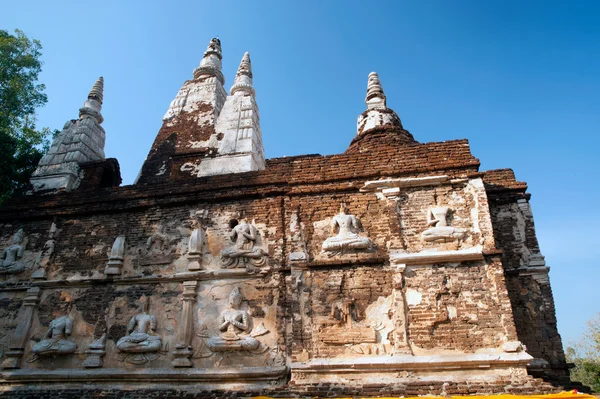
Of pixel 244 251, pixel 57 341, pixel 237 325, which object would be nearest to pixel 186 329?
pixel 237 325

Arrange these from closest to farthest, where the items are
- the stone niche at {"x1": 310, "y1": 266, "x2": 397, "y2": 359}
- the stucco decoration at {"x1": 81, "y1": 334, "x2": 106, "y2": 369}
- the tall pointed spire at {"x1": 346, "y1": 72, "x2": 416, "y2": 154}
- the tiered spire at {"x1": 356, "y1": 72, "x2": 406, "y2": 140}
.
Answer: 1. the stone niche at {"x1": 310, "y1": 266, "x2": 397, "y2": 359}
2. the stucco decoration at {"x1": 81, "y1": 334, "x2": 106, "y2": 369}
3. the tall pointed spire at {"x1": 346, "y1": 72, "x2": 416, "y2": 154}
4. the tiered spire at {"x1": 356, "y1": 72, "x2": 406, "y2": 140}

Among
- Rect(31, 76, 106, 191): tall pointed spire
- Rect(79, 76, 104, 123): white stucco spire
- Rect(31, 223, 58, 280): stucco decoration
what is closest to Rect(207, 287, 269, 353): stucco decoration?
Rect(31, 223, 58, 280): stucco decoration

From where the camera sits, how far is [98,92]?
13602 millimetres

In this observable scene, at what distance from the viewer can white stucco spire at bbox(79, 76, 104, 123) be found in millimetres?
13031

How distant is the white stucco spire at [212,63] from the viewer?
14562 millimetres

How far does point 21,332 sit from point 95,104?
7.23 meters

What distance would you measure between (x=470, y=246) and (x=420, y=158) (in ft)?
5.91

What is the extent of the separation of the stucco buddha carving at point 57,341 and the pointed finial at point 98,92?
24.4 ft

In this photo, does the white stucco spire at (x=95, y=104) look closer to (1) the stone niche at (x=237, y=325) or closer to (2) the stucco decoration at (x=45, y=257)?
(2) the stucco decoration at (x=45, y=257)

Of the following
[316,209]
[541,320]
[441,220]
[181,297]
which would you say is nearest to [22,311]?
[181,297]

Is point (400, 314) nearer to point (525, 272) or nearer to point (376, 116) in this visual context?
point (525, 272)

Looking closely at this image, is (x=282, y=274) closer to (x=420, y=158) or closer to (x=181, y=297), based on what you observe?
(x=181, y=297)

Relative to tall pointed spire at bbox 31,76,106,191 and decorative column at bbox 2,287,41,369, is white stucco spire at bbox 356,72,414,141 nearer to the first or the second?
tall pointed spire at bbox 31,76,106,191

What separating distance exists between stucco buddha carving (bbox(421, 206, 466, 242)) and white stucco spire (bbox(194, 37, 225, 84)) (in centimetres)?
924
